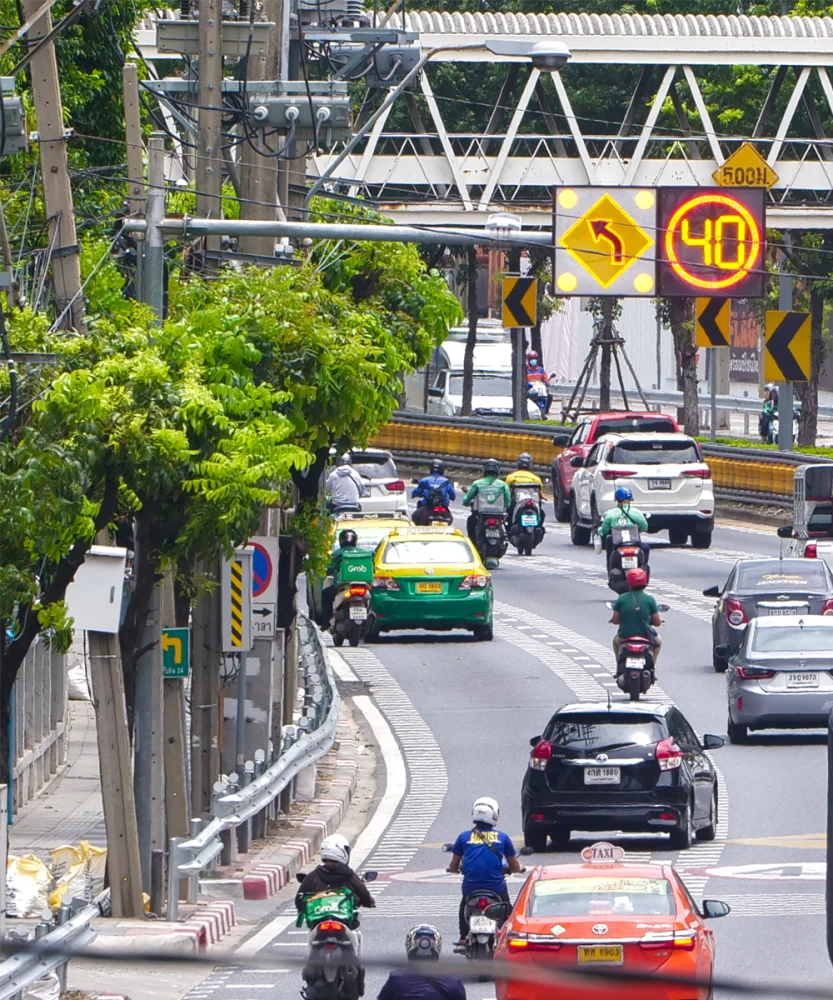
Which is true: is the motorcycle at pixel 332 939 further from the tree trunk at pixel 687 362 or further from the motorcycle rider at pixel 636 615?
the tree trunk at pixel 687 362

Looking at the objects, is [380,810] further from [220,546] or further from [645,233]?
[645,233]

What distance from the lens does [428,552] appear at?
3069 centimetres

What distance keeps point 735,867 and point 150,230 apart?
693 centimetres

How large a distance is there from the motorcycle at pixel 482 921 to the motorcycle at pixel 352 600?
1576 centimetres

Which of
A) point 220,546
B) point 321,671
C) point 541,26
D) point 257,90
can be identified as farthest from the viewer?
point 541,26

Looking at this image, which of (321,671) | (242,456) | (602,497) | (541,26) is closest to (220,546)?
(242,456)

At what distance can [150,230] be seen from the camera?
1612 centimetres

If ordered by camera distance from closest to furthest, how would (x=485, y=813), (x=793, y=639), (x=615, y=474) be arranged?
(x=485, y=813) → (x=793, y=639) → (x=615, y=474)

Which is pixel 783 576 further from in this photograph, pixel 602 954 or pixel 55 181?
pixel 602 954

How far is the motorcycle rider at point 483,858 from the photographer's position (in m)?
13.8

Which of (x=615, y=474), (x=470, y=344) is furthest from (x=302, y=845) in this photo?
(x=470, y=344)

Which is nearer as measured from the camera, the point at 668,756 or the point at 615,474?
the point at 668,756

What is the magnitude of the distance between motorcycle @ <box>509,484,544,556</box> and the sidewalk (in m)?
11.1

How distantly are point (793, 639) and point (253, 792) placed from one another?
8.16 m
